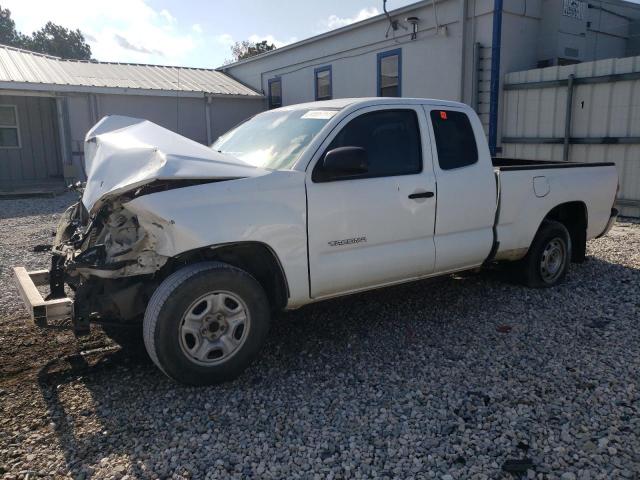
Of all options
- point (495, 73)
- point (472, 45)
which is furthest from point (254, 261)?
point (472, 45)

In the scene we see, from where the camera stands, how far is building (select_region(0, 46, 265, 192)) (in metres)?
16.2

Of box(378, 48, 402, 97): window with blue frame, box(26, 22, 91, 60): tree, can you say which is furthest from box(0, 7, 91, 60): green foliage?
box(378, 48, 402, 97): window with blue frame

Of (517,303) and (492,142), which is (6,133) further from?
(517,303)

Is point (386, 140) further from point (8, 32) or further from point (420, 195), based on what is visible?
point (8, 32)

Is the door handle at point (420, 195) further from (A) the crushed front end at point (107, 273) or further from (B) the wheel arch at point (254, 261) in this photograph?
(A) the crushed front end at point (107, 273)

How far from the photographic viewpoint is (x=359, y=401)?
142 inches

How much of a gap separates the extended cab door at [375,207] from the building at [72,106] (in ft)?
Answer: 44.2

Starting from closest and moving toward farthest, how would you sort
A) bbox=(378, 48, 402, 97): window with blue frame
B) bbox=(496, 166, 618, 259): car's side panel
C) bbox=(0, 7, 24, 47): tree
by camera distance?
bbox=(496, 166, 618, 259): car's side panel < bbox=(378, 48, 402, 97): window with blue frame < bbox=(0, 7, 24, 47): tree

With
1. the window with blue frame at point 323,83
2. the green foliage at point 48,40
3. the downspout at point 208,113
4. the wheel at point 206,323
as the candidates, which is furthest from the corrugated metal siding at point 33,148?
the green foliage at point 48,40

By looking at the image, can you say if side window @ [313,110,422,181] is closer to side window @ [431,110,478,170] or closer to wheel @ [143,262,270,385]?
side window @ [431,110,478,170]

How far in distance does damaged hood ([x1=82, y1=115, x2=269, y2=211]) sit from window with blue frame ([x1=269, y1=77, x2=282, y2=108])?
16.3 metres

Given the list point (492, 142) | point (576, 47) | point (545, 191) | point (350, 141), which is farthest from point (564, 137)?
point (350, 141)

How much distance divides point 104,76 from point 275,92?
5980 mm

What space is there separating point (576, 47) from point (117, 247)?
42.2 feet
